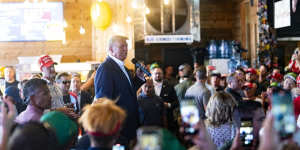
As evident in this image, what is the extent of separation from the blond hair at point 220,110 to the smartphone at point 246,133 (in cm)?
69

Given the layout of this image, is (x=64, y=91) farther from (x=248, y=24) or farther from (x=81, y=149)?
(x=248, y=24)

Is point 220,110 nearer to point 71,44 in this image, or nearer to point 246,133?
point 246,133

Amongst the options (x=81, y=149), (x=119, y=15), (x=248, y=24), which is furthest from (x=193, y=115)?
(x=248, y=24)

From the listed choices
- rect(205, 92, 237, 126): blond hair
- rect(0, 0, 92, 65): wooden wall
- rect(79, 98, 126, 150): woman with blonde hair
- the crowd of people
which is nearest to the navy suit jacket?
the crowd of people

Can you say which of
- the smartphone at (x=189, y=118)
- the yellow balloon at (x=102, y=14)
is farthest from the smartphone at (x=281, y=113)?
the yellow balloon at (x=102, y=14)

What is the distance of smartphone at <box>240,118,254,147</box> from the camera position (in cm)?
293

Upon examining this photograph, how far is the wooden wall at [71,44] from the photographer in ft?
43.7

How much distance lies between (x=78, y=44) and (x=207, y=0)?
4308 mm

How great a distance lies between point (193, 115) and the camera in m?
2.04

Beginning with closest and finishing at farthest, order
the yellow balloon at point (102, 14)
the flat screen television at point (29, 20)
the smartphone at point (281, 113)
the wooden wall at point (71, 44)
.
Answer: the smartphone at point (281, 113) → the yellow balloon at point (102, 14) → the flat screen television at point (29, 20) → the wooden wall at point (71, 44)

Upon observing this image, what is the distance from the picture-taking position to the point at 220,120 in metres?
3.97

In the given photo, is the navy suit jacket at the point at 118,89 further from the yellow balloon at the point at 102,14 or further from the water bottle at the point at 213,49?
the water bottle at the point at 213,49

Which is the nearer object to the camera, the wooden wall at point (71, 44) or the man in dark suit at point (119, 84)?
the man in dark suit at point (119, 84)

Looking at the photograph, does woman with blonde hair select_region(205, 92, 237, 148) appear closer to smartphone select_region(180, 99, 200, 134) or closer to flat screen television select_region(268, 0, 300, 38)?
smartphone select_region(180, 99, 200, 134)
